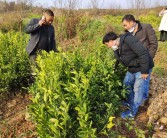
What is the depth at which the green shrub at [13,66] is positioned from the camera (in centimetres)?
529

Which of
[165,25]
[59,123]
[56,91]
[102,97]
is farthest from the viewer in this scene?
[165,25]

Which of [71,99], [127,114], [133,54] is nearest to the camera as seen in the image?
[71,99]

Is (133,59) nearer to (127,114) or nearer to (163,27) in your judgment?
(127,114)

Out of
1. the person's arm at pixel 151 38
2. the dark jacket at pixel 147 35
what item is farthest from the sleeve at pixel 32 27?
the person's arm at pixel 151 38

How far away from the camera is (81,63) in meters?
4.29

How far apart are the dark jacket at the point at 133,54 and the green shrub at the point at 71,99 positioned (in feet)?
1.30

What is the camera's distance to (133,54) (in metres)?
4.49

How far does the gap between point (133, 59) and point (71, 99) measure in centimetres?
159

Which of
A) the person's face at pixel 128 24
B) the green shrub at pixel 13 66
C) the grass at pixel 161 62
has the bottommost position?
the grass at pixel 161 62

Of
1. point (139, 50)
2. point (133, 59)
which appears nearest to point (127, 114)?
point (133, 59)

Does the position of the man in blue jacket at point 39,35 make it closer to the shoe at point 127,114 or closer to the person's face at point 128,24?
the person's face at point 128,24

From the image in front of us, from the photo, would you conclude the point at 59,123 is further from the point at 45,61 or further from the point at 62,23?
the point at 62,23

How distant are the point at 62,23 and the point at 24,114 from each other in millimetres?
8464

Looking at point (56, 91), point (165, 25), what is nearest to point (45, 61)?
point (56, 91)
